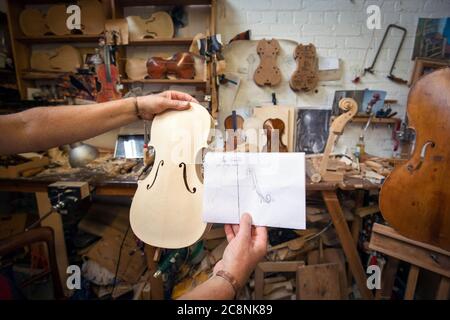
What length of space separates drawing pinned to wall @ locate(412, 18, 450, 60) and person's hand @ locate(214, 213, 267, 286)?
1.92m

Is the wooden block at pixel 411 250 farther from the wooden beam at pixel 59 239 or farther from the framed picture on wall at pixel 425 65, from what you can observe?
the wooden beam at pixel 59 239

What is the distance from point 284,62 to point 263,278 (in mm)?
1570

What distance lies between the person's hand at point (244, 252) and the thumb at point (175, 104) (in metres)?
0.47

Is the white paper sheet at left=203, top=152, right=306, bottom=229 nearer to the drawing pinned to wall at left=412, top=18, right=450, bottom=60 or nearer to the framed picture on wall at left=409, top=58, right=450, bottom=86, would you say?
the framed picture on wall at left=409, top=58, right=450, bottom=86

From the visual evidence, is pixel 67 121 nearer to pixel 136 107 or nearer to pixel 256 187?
pixel 136 107

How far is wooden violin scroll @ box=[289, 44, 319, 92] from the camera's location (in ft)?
5.15

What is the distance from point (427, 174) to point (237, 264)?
2.88ft

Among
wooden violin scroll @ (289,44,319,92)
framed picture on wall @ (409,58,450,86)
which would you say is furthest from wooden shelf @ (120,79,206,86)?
framed picture on wall @ (409,58,450,86)

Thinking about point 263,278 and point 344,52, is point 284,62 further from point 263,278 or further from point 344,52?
point 263,278

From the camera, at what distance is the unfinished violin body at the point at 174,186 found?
0.72 m

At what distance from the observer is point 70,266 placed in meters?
1.40

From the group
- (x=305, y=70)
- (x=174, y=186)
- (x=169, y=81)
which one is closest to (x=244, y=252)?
(x=174, y=186)
